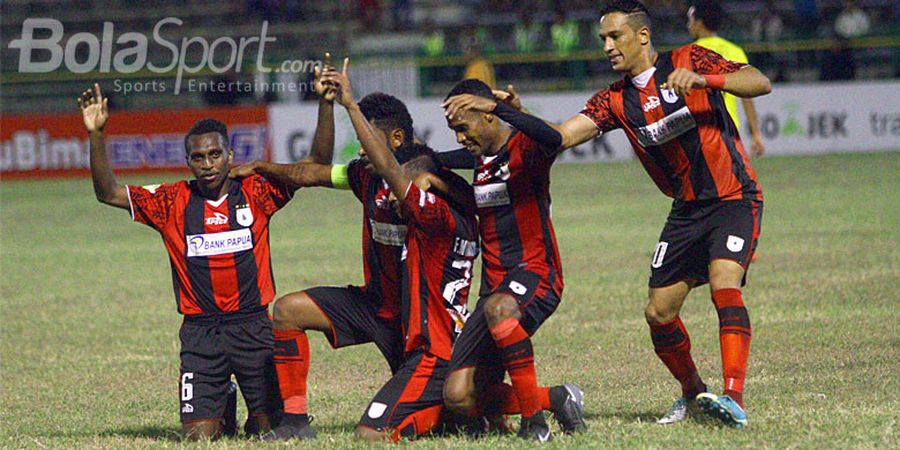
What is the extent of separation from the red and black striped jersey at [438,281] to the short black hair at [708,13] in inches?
215

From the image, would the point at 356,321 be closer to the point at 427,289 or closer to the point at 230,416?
the point at 427,289

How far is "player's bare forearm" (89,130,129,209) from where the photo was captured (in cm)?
648

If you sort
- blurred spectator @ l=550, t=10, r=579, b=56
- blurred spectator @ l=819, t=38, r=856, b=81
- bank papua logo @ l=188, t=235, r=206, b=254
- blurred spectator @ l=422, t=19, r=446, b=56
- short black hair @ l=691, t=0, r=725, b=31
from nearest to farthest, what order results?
bank papua logo @ l=188, t=235, r=206, b=254
short black hair @ l=691, t=0, r=725, b=31
blurred spectator @ l=819, t=38, r=856, b=81
blurred spectator @ l=550, t=10, r=579, b=56
blurred spectator @ l=422, t=19, r=446, b=56

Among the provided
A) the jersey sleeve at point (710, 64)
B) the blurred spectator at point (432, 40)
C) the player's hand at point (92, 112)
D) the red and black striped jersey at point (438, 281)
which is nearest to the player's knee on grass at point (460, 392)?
the red and black striped jersey at point (438, 281)

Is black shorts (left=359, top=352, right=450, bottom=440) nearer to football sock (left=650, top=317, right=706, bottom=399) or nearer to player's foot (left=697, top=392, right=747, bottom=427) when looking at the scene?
football sock (left=650, top=317, right=706, bottom=399)

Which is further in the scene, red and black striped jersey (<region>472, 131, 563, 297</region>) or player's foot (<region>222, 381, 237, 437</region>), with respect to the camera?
player's foot (<region>222, 381, 237, 437</region>)

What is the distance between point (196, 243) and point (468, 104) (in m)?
1.68

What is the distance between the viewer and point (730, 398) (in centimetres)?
607

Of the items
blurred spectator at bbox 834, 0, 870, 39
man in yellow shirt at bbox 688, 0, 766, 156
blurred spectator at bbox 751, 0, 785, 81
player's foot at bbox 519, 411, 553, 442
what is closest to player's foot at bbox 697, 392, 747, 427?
player's foot at bbox 519, 411, 553, 442

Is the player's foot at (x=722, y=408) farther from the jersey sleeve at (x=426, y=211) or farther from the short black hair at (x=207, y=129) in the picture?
the short black hair at (x=207, y=129)

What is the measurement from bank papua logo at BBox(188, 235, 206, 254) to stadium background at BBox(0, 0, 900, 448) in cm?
96

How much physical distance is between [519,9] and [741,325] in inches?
935

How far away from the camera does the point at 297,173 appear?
6730 millimetres

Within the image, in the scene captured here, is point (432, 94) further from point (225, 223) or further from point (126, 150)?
point (225, 223)
